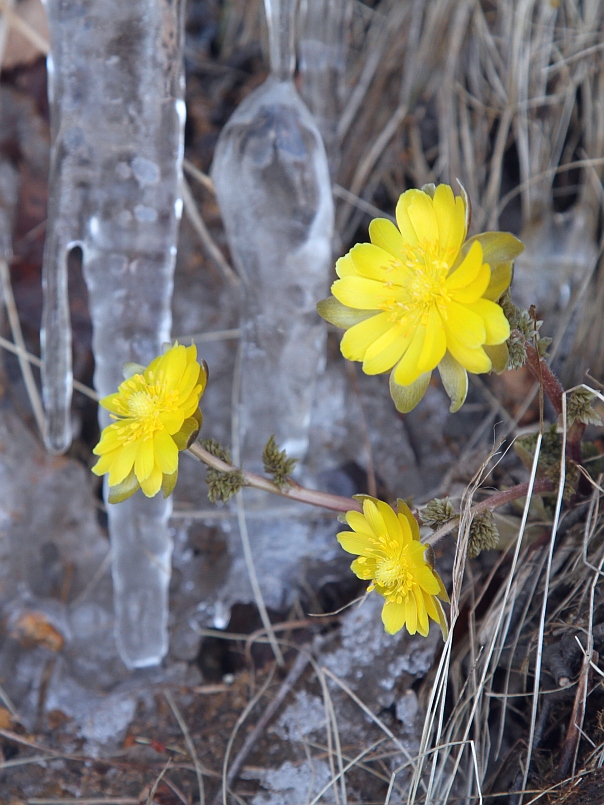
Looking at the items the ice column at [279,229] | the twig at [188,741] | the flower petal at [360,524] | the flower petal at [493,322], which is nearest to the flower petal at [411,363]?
the flower petal at [493,322]

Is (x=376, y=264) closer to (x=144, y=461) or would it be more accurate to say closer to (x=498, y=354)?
(x=498, y=354)

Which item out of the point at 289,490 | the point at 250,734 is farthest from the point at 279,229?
the point at 250,734

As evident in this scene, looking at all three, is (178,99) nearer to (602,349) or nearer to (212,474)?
(212,474)

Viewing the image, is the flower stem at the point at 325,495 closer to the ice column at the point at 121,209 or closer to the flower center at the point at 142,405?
the flower center at the point at 142,405

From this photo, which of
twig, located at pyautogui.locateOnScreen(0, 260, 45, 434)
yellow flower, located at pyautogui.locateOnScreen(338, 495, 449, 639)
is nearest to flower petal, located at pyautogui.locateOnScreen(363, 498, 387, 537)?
yellow flower, located at pyautogui.locateOnScreen(338, 495, 449, 639)

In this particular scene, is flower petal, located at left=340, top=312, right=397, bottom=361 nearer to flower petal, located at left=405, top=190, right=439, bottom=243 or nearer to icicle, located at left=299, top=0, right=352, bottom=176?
flower petal, located at left=405, top=190, right=439, bottom=243

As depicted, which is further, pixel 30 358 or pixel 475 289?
pixel 30 358

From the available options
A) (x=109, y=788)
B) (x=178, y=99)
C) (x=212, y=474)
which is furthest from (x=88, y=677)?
(x=178, y=99)
